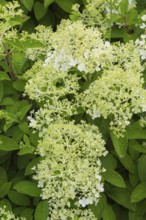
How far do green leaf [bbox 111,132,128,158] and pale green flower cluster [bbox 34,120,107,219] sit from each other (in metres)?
0.08

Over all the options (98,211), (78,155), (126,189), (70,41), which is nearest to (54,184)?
(78,155)

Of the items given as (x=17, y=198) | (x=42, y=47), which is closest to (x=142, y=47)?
(x=42, y=47)

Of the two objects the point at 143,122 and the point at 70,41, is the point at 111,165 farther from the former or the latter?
the point at 70,41

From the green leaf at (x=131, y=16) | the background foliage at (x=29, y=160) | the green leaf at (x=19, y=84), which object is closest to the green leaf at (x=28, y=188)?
the background foliage at (x=29, y=160)

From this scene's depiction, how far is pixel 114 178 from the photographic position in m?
2.29

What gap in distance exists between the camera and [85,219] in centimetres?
215

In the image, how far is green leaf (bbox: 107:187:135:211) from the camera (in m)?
2.35

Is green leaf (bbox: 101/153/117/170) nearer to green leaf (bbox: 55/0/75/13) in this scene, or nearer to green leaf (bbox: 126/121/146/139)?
green leaf (bbox: 126/121/146/139)

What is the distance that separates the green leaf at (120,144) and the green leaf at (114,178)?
13 cm

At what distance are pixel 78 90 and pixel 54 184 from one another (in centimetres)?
58

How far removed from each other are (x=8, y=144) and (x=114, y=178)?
536mm

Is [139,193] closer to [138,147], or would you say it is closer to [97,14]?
[138,147]

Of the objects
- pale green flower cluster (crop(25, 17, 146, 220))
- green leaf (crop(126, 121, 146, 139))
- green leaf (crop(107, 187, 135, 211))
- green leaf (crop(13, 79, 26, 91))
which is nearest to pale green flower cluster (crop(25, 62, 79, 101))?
pale green flower cluster (crop(25, 17, 146, 220))

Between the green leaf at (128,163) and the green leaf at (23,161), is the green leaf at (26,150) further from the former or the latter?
the green leaf at (128,163)
